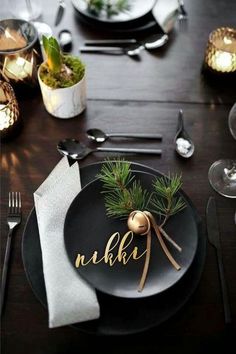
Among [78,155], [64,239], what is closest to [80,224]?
[64,239]

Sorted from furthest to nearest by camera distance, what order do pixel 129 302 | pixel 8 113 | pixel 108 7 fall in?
pixel 108 7
pixel 8 113
pixel 129 302

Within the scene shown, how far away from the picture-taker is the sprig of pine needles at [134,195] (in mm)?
552

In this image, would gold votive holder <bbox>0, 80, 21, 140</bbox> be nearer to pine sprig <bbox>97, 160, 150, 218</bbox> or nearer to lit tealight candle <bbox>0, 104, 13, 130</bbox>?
lit tealight candle <bbox>0, 104, 13, 130</bbox>

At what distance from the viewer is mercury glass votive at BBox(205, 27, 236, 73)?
0.71 m

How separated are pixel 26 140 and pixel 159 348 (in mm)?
411

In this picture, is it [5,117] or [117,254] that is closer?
[117,254]

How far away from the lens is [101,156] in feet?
2.14

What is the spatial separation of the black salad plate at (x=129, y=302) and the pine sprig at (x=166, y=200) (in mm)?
58

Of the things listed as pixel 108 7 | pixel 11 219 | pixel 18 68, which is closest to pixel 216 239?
pixel 11 219

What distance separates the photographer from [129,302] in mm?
494

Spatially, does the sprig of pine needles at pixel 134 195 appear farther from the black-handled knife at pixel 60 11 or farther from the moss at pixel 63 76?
the black-handled knife at pixel 60 11

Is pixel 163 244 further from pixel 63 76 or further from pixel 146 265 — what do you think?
pixel 63 76

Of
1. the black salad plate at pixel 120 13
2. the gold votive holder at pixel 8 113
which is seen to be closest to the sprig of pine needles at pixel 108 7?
the black salad plate at pixel 120 13

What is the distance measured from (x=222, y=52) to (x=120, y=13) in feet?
0.87
